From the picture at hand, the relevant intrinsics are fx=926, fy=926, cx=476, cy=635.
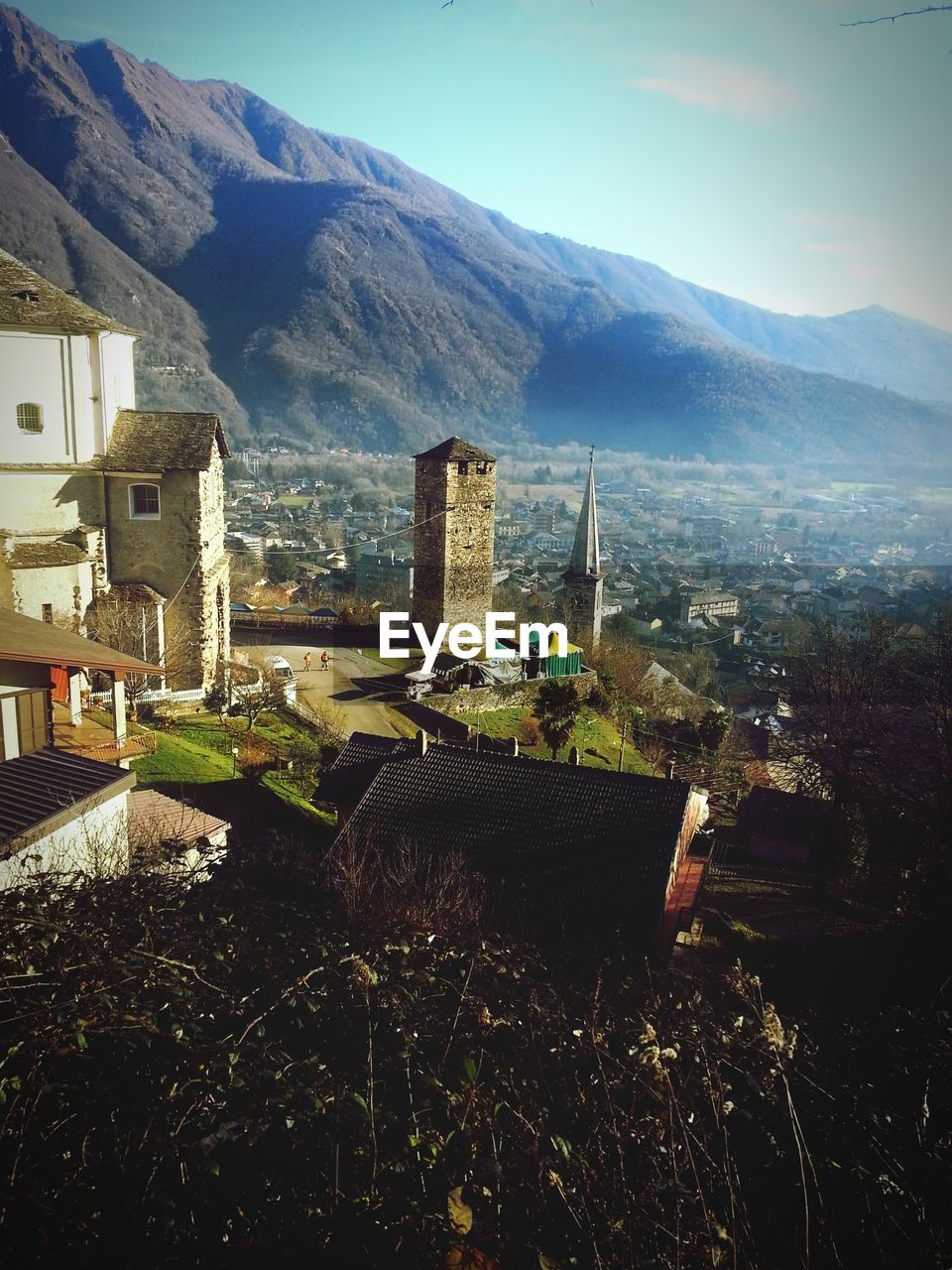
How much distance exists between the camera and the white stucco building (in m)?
15.9

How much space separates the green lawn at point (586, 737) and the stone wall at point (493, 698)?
0.17 metres

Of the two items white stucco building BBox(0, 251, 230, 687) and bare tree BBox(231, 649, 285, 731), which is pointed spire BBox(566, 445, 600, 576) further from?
white stucco building BBox(0, 251, 230, 687)

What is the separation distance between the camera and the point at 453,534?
24328 mm

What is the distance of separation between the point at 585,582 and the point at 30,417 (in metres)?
19.8

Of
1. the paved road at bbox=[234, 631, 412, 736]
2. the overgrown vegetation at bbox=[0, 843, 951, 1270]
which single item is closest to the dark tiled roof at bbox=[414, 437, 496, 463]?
the paved road at bbox=[234, 631, 412, 736]

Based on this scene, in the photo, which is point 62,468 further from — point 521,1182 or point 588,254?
point 588,254

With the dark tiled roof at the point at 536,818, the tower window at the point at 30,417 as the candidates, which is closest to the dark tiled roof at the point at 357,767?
the dark tiled roof at the point at 536,818

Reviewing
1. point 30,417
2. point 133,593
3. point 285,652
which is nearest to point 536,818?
point 133,593

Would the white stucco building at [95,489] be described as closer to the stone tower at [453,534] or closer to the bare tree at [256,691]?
the bare tree at [256,691]

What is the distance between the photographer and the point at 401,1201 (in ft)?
11.7

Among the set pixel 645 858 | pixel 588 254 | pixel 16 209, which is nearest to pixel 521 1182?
pixel 645 858

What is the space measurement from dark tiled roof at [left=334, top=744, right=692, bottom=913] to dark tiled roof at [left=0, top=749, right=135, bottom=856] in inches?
125

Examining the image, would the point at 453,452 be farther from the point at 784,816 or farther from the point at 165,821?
the point at 165,821

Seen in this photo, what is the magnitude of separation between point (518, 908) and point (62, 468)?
40.2 feet
